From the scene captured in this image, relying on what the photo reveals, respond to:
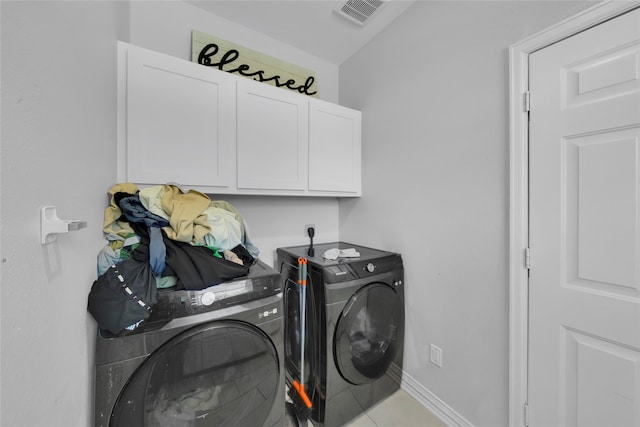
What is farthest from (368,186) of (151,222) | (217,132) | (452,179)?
(151,222)

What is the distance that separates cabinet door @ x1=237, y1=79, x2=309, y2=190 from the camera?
5.21ft

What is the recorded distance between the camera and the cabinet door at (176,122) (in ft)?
4.20

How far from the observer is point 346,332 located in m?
1.49

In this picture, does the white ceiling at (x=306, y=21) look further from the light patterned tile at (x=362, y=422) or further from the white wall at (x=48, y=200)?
the light patterned tile at (x=362, y=422)

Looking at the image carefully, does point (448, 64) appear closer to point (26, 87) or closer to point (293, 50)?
point (293, 50)

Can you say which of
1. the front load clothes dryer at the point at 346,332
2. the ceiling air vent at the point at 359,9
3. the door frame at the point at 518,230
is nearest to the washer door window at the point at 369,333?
the front load clothes dryer at the point at 346,332

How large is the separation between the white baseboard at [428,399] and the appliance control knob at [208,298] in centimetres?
142

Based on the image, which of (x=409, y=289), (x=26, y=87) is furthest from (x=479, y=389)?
(x=26, y=87)

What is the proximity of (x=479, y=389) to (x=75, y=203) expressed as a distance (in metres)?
2.11

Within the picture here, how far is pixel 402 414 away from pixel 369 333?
584mm

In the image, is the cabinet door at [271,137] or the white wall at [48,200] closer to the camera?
the white wall at [48,200]

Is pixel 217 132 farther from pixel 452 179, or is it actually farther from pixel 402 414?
pixel 402 414

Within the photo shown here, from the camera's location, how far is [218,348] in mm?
1001

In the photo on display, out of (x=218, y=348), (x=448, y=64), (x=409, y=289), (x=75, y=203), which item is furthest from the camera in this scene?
(x=409, y=289)
